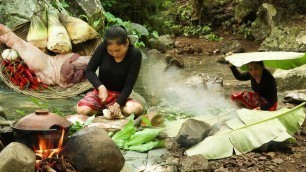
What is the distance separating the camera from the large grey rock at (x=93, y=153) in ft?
12.9

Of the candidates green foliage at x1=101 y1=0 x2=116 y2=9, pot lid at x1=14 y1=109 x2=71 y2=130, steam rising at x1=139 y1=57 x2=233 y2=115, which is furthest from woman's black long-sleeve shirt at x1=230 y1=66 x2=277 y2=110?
green foliage at x1=101 y1=0 x2=116 y2=9

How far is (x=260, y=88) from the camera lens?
5633 mm

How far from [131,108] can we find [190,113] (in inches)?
40.0

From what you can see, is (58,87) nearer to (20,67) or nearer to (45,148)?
(20,67)

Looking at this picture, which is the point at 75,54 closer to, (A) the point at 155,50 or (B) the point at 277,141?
(B) the point at 277,141

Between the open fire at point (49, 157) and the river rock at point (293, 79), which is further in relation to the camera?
the river rock at point (293, 79)

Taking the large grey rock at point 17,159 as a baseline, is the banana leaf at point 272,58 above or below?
above

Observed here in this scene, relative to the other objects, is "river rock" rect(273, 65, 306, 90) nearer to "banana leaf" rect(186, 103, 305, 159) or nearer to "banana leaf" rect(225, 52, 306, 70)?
"banana leaf" rect(225, 52, 306, 70)

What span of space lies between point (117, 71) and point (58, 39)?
1.67 m

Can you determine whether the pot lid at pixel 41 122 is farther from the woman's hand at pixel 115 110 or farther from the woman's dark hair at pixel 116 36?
the woman's dark hair at pixel 116 36

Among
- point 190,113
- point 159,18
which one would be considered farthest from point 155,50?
point 190,113

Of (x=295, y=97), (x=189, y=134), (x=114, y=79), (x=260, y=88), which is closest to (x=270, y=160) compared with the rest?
A: (x=189, y=134)

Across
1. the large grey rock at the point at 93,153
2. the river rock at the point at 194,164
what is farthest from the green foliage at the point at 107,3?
the river rock at the point at 194,164

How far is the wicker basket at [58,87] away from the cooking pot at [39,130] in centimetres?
252
